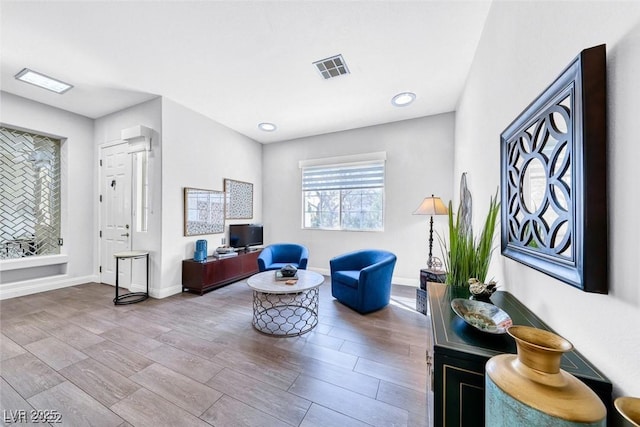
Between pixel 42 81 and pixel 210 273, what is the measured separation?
3.24m

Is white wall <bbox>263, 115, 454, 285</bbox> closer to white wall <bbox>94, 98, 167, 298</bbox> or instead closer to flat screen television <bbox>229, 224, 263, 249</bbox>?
flat screen television <bbox>229, 224, 263, 249</bbox>

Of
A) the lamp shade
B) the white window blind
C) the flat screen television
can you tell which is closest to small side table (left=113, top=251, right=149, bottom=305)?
the flat screen television

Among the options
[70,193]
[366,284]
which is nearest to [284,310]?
[366,284]

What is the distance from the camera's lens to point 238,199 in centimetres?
473

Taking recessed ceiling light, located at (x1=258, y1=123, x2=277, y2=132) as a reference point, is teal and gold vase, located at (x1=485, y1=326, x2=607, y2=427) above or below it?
below

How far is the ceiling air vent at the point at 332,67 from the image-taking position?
253 centimetres

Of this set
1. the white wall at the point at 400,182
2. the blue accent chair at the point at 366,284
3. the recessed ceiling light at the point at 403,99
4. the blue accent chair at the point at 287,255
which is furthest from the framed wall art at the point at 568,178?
the blue accent chair at the point at 287,255

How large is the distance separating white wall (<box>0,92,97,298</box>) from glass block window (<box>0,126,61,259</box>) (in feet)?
0.54

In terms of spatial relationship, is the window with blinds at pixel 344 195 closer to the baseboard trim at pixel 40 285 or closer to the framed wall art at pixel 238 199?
the framed wall art at pixel 238 199

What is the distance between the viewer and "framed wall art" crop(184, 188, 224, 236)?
12.3 ft

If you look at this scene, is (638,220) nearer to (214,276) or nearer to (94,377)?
(94,377)

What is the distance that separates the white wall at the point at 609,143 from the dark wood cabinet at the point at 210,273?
3607mm

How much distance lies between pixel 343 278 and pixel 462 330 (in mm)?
2003

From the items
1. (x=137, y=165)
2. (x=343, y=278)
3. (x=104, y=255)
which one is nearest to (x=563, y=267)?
(x=343, y=278)
